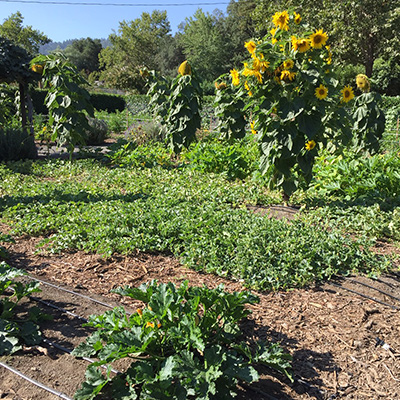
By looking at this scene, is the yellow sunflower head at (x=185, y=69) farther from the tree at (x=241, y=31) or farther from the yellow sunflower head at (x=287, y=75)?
the tree at (x=241, y=31)

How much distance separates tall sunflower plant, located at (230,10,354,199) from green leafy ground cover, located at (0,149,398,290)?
84cm

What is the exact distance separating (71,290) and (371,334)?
2143 mm

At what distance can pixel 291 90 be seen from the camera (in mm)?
4035

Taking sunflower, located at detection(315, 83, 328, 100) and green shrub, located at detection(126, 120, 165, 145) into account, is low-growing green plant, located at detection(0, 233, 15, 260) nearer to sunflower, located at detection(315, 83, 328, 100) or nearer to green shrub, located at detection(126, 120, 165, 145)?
sunflower, located at detection(315, 83, 328, 100)

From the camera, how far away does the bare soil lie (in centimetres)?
200

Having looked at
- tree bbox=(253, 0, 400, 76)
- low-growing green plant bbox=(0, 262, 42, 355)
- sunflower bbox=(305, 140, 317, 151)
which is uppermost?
tree bbox=(253, 0, 400, 76)

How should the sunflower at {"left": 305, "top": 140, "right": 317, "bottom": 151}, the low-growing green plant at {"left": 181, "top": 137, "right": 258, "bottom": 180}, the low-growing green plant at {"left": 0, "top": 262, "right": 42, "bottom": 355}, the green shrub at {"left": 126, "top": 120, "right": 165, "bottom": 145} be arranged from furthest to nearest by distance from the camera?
the green shrub at {"left": 126, "top": 120, "right": 165, "bottom": 145} → the low-growing green plant at {"left": 181, "top": 137, "right": 258, "bottom": 180} → the sunflower at {"left": 305, "top": 140, "right": 317, "bottom": 151} → the low-growing green plant at {"left": 0, "top": 262, "right": 42, "bottom": 355}

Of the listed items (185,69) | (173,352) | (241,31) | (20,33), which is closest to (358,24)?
(185,69)

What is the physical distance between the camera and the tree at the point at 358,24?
62.5 ft

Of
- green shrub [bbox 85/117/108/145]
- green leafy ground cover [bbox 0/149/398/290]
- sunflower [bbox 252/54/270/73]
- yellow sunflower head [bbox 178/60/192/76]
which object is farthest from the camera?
green shrub [bbox 85/117/108/145]

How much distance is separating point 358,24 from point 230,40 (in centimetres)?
2255

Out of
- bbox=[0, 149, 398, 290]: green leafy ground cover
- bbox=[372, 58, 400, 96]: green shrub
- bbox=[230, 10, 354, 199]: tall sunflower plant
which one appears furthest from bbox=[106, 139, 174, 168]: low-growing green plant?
bbox=[372, 58, 400, 96]: green shrub

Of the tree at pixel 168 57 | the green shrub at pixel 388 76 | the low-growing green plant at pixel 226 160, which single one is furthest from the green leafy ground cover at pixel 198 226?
the tree at pixel 168 57

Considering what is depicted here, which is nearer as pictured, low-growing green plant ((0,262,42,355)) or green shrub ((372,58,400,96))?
low-growing green plant ((0,262,42,355))
